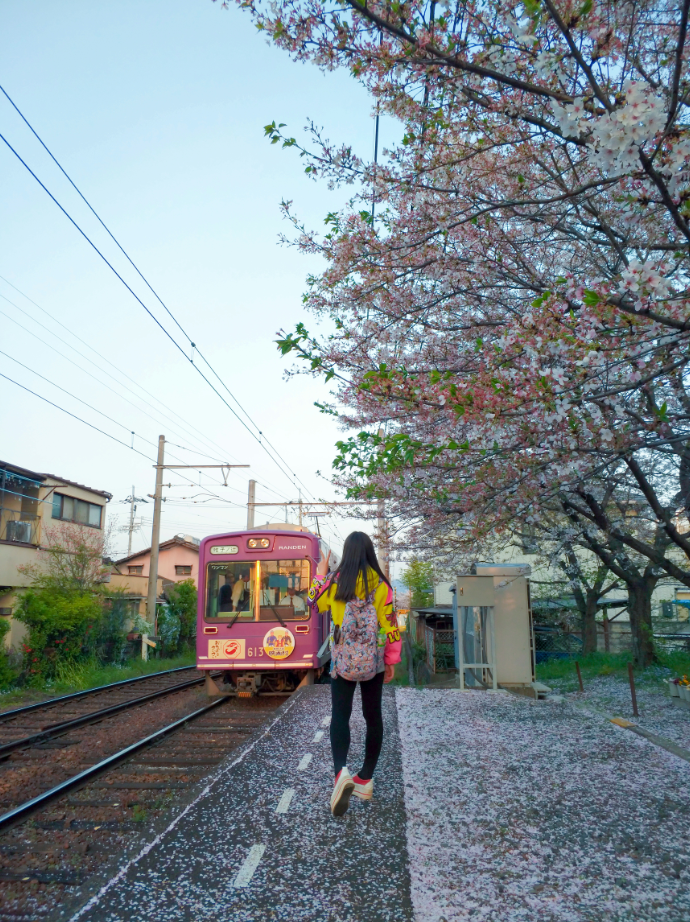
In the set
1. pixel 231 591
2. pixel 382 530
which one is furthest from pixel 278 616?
pixel 382 530

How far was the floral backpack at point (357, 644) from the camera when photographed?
154 inches

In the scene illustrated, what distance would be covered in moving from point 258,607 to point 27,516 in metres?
14.0

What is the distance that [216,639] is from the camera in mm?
10930

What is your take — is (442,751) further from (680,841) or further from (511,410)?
(511,410)

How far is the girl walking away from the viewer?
3.93 meters

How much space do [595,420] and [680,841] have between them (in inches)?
119

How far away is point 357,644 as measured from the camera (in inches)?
155

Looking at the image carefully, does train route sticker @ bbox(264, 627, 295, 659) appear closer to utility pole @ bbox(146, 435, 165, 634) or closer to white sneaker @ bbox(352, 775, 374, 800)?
white sneaker @ bbox(352, 775, 374, 800)

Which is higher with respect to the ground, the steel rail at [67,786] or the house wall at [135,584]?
the house wall at [135,584]

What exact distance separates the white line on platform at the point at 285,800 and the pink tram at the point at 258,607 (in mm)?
6251

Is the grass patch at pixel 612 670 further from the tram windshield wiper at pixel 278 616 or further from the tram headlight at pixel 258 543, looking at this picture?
the tram headlight at pixel 258 543

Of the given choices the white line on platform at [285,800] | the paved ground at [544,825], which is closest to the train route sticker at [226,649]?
the paved ground at [544,825]

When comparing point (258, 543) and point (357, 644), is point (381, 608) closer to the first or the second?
point (357, 644)

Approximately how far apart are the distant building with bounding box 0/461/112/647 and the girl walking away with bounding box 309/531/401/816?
16128 millimetres
